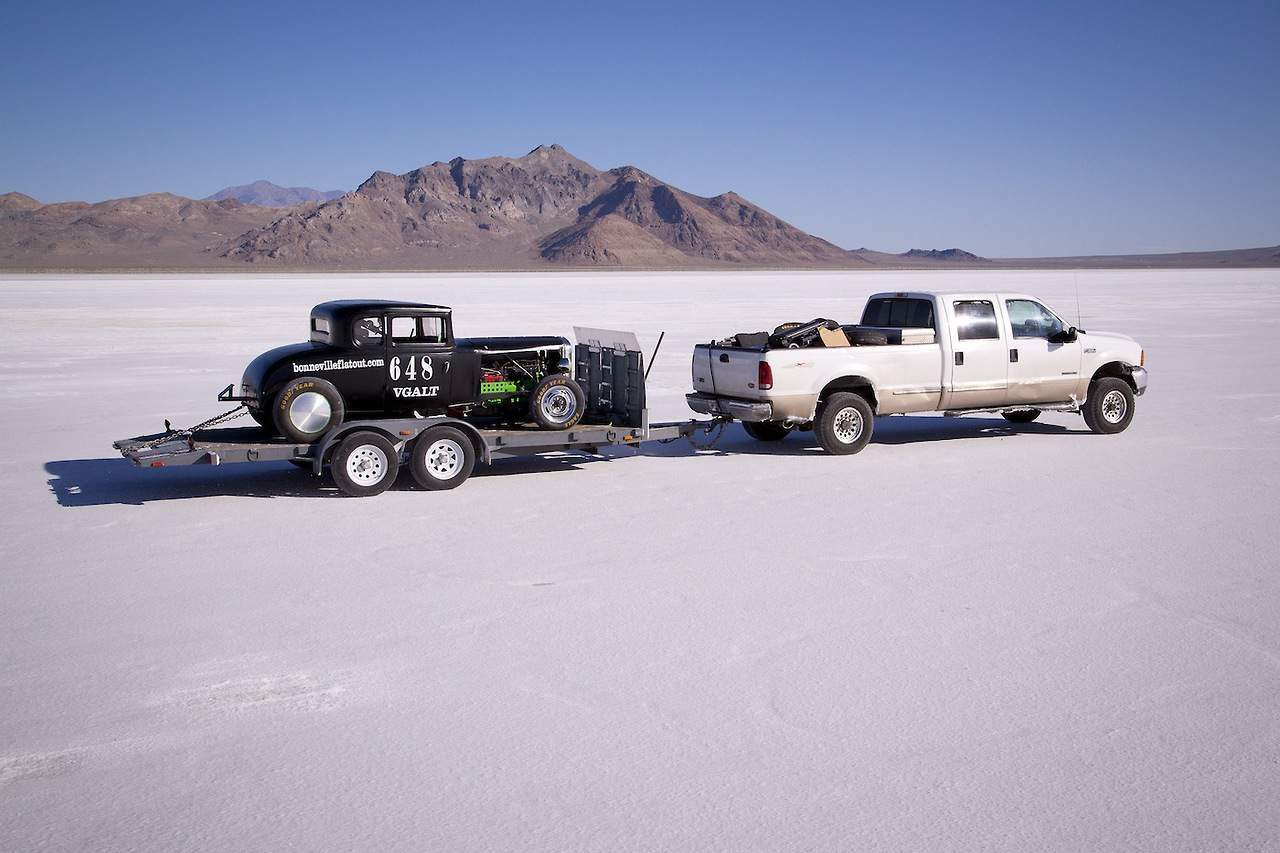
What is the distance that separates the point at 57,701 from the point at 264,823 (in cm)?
200

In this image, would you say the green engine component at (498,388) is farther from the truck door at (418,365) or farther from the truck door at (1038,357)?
the truck door at (1038,357)

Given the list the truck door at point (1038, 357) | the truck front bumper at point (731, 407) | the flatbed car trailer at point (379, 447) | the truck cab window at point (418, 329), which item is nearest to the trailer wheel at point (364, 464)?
the flatbed car trailer at point (379, 447)

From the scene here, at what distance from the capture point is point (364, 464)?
11.3m

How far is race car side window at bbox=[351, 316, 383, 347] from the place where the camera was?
11625 mm

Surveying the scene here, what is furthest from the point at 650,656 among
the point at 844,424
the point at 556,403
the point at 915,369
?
the point at 915,369

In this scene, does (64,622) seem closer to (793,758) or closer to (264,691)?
(264,691)

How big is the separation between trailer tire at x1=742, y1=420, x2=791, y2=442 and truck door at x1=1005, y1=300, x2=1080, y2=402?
2.93m

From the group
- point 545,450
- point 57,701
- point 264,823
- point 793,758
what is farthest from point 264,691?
point 545,450

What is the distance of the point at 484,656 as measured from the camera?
688 centimetres

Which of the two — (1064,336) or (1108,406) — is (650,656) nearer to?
(1064,336)

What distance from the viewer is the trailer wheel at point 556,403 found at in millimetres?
12133

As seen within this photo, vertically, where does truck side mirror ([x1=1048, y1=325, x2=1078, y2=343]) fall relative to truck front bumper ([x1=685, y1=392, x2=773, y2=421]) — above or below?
above

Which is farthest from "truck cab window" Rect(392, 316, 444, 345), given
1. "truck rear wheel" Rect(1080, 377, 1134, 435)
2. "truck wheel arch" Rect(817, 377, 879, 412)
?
"truck rear wheel" Rect(1080, 377, 1134, 435)

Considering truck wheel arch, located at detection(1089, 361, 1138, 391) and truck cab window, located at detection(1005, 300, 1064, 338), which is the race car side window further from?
truck wheel arch, located at detection(1089, 361, 1138, 391)
